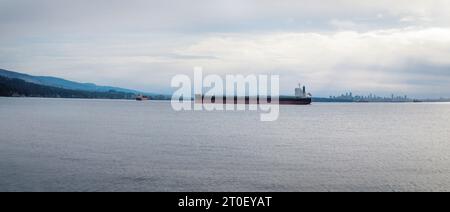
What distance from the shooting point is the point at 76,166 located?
25.5 meters

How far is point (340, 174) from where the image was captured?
Answer: 81.7 ft

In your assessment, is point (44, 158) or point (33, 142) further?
point (33, 142)
